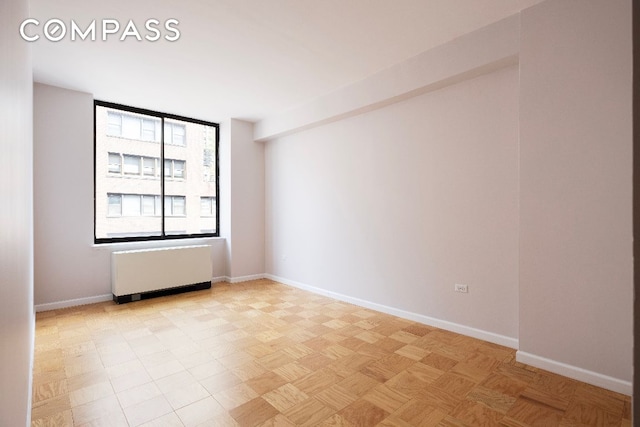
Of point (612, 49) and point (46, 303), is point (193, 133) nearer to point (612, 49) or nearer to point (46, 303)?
point (46, 303)

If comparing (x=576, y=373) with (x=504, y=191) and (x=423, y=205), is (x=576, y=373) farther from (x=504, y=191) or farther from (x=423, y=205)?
(x=423, y=205)

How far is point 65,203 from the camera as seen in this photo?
4254mm

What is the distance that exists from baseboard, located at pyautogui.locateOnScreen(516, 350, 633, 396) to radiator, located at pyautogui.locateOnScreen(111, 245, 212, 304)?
14.8ft

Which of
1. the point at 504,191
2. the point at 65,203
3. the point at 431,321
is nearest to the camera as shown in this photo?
the point at 504,191

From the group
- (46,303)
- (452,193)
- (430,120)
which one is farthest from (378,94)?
(46,303)

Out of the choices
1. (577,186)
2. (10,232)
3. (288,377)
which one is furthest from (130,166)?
(577,186)

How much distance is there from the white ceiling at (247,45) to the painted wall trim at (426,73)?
10 cm

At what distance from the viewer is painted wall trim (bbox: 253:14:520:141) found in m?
2.85

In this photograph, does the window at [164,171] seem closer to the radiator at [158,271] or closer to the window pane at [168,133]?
the window pane at [168,133]

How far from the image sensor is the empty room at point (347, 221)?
2.14 metres

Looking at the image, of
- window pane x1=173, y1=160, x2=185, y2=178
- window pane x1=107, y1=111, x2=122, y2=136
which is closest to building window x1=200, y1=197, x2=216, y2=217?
window pane x1=173, y1=160, x2=185, y2=178

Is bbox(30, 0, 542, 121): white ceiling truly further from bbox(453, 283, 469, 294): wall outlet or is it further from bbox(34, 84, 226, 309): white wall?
bbox(453, 283, 469, 294): wall outlet

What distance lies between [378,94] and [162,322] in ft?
12.3

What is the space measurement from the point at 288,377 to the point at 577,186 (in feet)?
8.79
